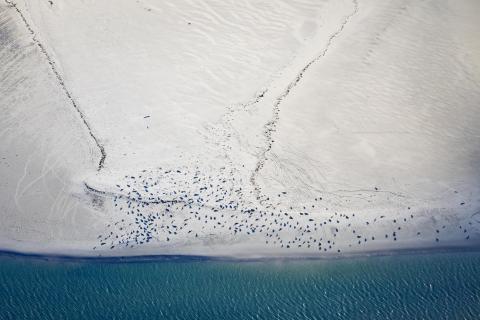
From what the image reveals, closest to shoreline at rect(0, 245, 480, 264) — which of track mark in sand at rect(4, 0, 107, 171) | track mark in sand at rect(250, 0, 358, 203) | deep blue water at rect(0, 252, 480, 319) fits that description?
deep blue water at rect(0, 252, 480, 319)

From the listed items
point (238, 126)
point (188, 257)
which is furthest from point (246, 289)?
point (238, 126)

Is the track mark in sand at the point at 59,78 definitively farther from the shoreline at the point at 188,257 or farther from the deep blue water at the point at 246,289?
the deep blue water at the point at 246,289

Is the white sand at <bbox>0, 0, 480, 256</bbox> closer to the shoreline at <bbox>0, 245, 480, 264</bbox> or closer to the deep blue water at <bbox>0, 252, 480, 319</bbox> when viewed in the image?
the shoreline at <bbox>0, 245, 480, 264</bbox>

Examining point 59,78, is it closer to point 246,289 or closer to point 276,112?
point 276,112

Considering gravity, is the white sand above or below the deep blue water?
above

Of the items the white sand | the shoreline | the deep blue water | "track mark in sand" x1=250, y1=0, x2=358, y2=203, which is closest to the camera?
the deep blue water

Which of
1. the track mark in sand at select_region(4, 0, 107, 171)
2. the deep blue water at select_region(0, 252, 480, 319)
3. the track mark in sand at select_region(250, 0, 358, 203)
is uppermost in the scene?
the track mark in sand at select_region(4, 0, 107, 171)

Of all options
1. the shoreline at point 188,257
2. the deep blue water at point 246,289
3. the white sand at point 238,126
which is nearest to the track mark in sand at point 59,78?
the white sand at point 238,126
